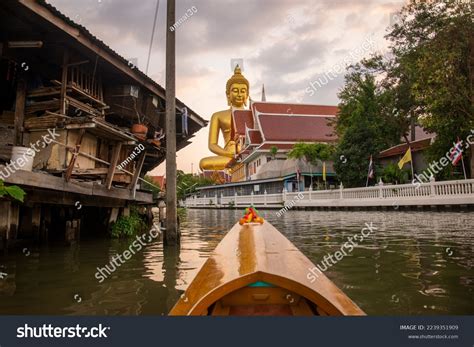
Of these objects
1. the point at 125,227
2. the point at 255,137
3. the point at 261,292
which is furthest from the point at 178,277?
the point at 255,137

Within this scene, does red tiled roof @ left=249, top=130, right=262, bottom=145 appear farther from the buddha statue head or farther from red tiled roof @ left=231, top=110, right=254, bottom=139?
the buddha statue head

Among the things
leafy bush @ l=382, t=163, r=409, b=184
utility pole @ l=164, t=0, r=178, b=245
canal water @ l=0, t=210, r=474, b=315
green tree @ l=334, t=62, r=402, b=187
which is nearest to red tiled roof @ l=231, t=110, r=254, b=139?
green tree @ l=334, t=62, r=402, b=187

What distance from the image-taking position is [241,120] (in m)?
43.7

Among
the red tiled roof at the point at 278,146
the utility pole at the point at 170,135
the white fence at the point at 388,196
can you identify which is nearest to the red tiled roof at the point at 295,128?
the red tiled roof at the point at 278,146

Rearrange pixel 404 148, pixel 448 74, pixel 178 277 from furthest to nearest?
pixel 404 148
pixel 448 74
pixel 178 277

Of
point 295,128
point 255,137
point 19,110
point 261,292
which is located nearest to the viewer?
point 261,292

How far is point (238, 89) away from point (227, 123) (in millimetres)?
4323

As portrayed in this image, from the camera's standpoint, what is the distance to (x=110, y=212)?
10859 millimetres

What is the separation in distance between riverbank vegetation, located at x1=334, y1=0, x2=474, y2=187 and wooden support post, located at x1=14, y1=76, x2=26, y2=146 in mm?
14155

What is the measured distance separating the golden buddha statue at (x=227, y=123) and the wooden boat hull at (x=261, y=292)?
44599 millimetres

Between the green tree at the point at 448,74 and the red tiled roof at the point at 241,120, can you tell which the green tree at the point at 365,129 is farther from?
the red tiled roof at the point at 241,120

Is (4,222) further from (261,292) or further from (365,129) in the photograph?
(365,129)

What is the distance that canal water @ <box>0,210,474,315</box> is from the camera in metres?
3.70

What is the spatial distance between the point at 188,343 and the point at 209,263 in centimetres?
88
